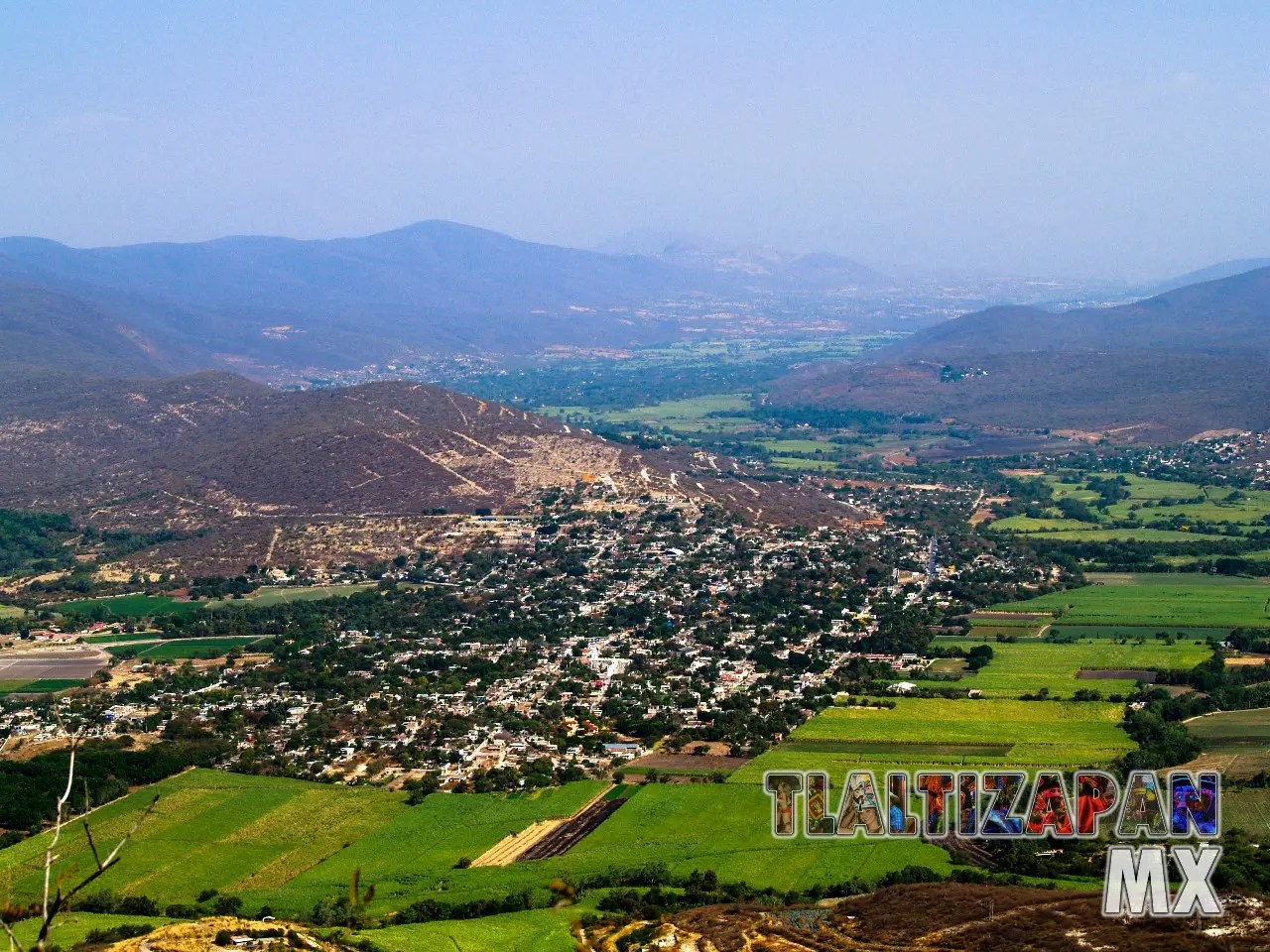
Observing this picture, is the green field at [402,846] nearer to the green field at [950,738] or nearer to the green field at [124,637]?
the green field at [950,738]

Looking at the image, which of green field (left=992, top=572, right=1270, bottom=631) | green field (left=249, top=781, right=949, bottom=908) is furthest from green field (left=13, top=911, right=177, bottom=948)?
green field (left=992, top=572, right=1270, bottom=631)

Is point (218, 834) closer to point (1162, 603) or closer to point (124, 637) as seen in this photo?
point (124, 637)

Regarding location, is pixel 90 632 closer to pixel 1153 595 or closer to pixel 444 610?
pixel 444 610

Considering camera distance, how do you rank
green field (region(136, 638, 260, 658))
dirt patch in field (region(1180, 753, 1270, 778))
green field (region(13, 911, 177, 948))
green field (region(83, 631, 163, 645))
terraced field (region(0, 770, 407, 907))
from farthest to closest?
1. green field (region(83, 631, 163, 645))
2. green field (region(136, 638, 260, 658))
3. dirt patch in field (region(1180, 753, 1270, 778))
4. terraced field (region(0, 770, 407, 907))
5. green field (region(13, 911, 177, 948))

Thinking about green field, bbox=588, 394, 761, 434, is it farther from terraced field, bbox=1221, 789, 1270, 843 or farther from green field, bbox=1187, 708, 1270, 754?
terraced field, bbox=1221, 789, 1270, 843

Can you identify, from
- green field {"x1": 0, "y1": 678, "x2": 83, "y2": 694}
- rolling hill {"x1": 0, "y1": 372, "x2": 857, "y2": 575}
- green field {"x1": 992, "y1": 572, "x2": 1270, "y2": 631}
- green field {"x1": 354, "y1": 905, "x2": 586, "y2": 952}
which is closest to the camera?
green field {"x1": 354, "y1": 905, "x2": 586, "y2": 952}
